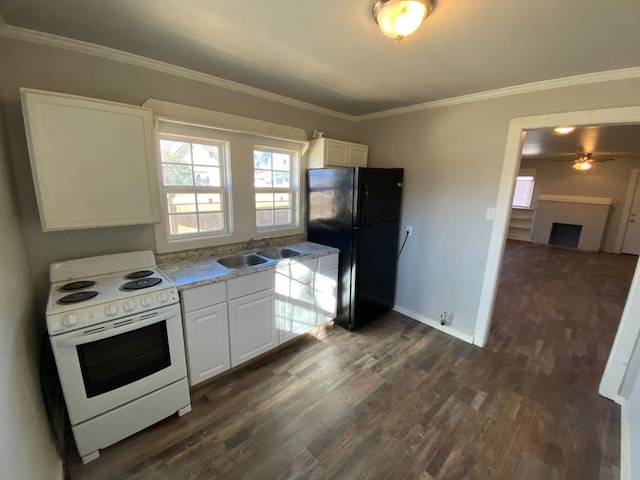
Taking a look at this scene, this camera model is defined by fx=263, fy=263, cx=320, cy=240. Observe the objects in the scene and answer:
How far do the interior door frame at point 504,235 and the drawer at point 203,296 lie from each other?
247 centimetres

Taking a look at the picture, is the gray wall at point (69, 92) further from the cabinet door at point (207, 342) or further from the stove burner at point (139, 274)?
the cabinet door at point (207, 342)

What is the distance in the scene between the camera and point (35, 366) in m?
1.46

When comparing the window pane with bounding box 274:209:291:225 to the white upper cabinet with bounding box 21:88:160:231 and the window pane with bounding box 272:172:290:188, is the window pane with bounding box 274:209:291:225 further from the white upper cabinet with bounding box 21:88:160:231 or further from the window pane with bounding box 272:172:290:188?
the white upper cabinet with bounding box 21:88:160:231

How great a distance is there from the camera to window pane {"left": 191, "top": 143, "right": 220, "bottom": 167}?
2340mm

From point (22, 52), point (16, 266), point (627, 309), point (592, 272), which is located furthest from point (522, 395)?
point (592, 272)

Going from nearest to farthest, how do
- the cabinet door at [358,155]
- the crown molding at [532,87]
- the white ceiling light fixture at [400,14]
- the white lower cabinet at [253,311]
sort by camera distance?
1. the white ceiling light fixture at [400,14]
2. the crown molding at [532,87]
3. the white lower cabinet at [253,311]
4. the cabinet door at [358,155]

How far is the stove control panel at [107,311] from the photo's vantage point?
1339 mm

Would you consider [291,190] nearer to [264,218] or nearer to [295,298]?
[264,218]

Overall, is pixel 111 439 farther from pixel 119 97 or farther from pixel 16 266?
pixel 119 97

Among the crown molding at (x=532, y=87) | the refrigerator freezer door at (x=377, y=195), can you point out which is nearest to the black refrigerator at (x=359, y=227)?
the refrigerator freezer door at (x=377, y=195)

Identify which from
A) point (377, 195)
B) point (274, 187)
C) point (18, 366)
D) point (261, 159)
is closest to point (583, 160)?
point (377, 195)

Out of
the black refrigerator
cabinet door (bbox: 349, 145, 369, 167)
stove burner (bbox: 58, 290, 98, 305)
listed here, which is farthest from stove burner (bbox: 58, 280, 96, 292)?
cabinet door (bbox: 349, 145, 369, 167)

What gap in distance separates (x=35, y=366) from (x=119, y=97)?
179 centimetres

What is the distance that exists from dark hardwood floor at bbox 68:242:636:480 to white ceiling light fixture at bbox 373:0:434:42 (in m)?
2.32
